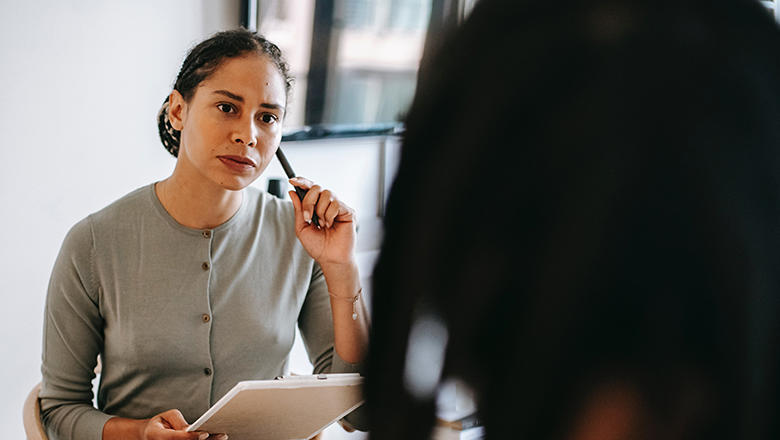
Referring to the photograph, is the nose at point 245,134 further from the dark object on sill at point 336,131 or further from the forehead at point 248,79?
the dark object on sill at point 336,131

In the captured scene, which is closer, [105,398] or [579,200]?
[579,200]

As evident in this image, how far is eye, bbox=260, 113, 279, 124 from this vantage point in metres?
1.55

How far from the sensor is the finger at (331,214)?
1574 mm

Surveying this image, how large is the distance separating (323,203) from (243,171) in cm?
17

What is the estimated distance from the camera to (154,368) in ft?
4.85

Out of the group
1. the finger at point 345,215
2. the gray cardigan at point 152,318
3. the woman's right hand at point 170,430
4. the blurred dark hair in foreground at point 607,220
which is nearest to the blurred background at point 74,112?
the finger at point 345,215

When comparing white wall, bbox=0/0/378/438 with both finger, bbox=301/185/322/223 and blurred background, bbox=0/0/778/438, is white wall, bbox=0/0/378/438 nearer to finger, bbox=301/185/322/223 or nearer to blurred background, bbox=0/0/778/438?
blurred background, bbox=0/0/778/438

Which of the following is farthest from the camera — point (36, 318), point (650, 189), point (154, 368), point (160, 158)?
point (160, 158)

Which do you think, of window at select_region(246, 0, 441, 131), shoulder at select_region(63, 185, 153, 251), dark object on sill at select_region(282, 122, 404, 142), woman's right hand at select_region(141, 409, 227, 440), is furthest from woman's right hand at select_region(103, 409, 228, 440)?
dark object on sill at select_region(282, 122, 404, 142)

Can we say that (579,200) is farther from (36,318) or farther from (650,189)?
(36,318)

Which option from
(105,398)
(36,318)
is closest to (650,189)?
(105,398)

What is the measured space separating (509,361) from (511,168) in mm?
84

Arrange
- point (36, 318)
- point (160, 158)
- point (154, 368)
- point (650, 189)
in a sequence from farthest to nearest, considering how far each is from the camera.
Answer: point (160, 158), point (36, 318), point (154, 368), point (650, 189)

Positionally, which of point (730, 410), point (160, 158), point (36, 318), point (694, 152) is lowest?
point (36, 318)
